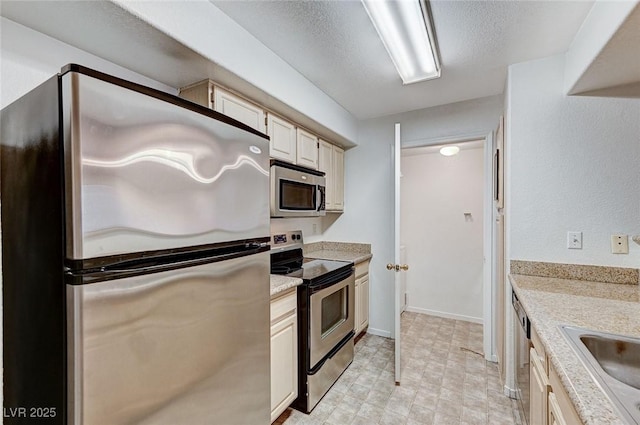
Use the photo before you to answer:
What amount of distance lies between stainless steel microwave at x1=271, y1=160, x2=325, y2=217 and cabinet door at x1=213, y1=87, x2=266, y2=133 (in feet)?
1.00

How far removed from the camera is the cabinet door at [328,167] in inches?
113

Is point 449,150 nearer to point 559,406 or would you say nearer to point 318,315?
point 318,315

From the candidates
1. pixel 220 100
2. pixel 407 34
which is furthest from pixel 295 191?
pixel 407 34

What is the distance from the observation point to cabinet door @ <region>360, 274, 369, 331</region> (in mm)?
3016

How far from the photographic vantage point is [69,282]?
75 cm

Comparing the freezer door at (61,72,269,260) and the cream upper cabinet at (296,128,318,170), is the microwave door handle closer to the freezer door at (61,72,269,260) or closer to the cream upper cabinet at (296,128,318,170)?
the cream upper cabinet at (296,128,318,170)

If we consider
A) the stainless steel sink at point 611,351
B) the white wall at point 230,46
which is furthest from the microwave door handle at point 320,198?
the stainless steel sink at point 611,351

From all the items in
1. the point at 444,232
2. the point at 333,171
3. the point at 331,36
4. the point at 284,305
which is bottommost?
the point at 284,305

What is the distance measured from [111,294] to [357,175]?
2.78 m

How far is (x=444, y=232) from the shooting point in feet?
12.4

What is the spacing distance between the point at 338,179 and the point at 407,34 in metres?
1.76

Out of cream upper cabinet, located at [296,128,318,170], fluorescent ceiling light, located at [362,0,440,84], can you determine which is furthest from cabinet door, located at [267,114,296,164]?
fluorescent ceiling light, located at [362,0,440,84]

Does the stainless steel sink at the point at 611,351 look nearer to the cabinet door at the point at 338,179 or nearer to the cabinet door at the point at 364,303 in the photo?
the cabinet door at the point at 364,303

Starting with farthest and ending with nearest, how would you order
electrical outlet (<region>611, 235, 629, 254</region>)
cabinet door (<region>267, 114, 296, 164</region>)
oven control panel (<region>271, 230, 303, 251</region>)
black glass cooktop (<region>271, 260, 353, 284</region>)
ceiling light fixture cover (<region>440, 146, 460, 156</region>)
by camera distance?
ceiling light fixture cover (<region>440, 146, 460, 156</region>) → oven control panel (<region>271, 230, 303, 251</region>) → cabinet door (<region>267, 114, 296, 164</region>) → black glass cooktop (<region>271, 260, 353, 284</region>) → electrical outlet (<region>611, 235, 629, 254</region>)
